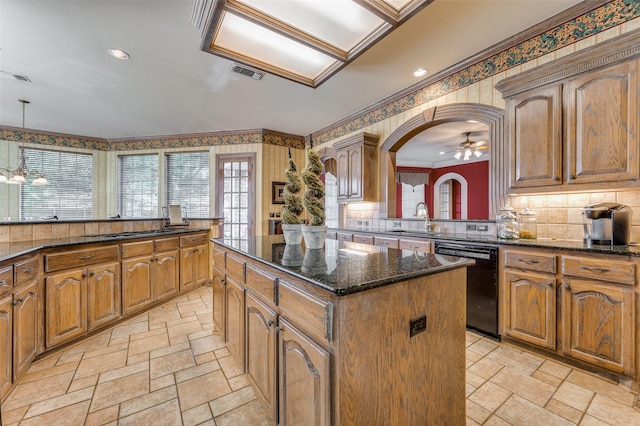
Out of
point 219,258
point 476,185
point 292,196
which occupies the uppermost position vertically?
point 476,185

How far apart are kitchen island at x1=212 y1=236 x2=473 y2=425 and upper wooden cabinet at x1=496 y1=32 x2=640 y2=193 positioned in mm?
1607

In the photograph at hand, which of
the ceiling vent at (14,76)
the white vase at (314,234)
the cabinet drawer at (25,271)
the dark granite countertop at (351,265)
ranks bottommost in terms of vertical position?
the cabinet drawer at (25,271)

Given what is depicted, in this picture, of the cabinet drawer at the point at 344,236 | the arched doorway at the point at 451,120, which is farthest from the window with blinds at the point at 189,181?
the arched doorway at the point at 451,120

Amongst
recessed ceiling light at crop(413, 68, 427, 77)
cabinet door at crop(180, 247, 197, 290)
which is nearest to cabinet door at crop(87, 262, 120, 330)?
cabinet door at crop(180, 247, 197, 290)

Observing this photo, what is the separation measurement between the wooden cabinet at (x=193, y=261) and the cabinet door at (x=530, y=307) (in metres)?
3.76

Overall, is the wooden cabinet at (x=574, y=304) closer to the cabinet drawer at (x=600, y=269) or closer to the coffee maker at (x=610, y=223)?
the cabinet drawer at (x=600, y=269)

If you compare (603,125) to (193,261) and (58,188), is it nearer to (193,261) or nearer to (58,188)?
(193,261)

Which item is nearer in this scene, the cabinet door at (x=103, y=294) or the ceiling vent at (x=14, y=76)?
the cabinet door at (x=103, y=294)

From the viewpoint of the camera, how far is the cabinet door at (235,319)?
1841 millimetres

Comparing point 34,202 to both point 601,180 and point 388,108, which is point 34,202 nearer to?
point 388,108

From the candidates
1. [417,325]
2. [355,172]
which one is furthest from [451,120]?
[417,325]

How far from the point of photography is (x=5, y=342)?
177cm

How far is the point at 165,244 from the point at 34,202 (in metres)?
3.84

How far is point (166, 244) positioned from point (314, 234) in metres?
2.58
